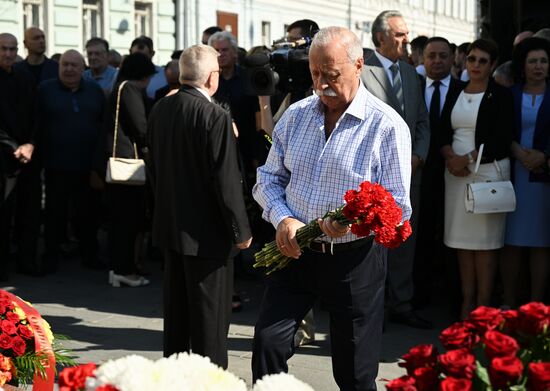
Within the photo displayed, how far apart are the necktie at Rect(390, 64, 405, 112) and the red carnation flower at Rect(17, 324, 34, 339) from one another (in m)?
3.60

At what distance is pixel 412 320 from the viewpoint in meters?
7.93

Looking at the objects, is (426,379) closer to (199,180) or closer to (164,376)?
(164,376)

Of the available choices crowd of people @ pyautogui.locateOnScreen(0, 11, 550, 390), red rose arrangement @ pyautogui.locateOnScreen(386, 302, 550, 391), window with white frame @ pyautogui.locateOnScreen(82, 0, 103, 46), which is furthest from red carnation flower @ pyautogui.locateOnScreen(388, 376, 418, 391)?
window with white frame @ pyautogui.locateOnScreen(82, 0, 103, 46)

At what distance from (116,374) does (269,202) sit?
233 cm

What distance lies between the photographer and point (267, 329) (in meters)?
4.75

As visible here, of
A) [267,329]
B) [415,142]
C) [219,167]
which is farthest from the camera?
[415,142]

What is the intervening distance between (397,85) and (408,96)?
4.4 inches

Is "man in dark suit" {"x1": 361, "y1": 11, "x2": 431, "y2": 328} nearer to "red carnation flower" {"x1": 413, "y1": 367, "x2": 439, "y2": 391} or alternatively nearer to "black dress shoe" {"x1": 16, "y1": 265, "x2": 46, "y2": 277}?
"black dress shoe" {"x1": 16, "y1": 265, "x2": 46, "y2": 277}

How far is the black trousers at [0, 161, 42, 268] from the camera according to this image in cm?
1001

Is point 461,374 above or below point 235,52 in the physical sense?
below

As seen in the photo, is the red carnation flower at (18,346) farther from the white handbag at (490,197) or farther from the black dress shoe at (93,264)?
the black dress shoe at (93,264)

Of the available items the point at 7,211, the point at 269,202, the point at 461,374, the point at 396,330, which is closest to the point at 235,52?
the point at 7,211

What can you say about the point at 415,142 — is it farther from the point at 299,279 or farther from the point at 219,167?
the point at 299,279

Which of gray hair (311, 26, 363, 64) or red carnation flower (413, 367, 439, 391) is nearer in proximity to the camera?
red carnation flower (413, 367, 439, 391)
